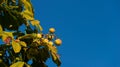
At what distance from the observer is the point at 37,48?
4543 mm

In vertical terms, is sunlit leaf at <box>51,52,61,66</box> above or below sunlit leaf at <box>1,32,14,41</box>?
above

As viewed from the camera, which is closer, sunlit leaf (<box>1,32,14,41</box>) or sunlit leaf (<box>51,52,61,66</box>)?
sunlit leaf (<box>1,32,14,41</box>)

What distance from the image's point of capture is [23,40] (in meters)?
4.58

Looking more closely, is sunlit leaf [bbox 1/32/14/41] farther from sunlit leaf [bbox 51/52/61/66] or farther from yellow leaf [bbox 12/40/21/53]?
sunlit leaf [bbox 51/52/61/66]

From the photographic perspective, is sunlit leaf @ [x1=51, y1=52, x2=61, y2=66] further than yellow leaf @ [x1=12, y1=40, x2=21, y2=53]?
Yes

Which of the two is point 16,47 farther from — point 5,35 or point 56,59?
point 56,59

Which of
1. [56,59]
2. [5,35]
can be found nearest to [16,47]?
[5,35]

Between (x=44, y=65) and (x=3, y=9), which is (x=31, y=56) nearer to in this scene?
(x=44, y=65)

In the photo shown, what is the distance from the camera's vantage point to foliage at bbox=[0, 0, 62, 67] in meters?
4.33

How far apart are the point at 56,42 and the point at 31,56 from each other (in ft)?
1.28

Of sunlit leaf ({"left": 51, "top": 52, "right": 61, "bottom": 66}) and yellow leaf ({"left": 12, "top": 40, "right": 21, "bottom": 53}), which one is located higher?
sunlit leaf ({"left": 51, "top": 52, "right": 61, "bottom": 66})

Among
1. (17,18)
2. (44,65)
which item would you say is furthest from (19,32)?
(44,65)

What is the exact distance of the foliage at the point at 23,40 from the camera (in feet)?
14.2

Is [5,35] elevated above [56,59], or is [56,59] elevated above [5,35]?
[56,59]
